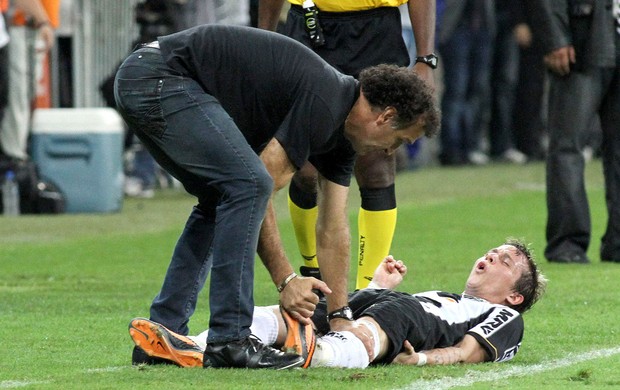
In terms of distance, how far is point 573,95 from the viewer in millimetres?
9789

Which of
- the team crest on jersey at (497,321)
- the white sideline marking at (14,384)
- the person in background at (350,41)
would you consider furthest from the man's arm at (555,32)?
the white sideline marking at (14,384)

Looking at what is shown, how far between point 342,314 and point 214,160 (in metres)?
0.92

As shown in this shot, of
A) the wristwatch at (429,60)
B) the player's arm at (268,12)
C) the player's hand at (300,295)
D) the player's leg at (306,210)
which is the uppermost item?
the player's arm at (268,12)

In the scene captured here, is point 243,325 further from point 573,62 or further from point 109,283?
point 573,62

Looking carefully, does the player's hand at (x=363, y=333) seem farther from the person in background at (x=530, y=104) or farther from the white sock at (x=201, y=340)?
the person in background at (x=530, y=104)

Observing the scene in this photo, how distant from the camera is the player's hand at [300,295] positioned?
5.75 metres

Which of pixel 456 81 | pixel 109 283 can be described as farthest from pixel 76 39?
pixel 109 283

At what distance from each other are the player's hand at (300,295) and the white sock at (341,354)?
22 centimetres

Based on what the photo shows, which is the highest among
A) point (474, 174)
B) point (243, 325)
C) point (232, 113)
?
point (232, 113)

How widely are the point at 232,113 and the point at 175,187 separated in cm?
1054

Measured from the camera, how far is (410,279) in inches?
356

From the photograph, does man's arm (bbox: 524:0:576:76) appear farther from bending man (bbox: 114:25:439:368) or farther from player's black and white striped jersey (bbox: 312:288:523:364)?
bending man (bbox: 114:25:439:368)

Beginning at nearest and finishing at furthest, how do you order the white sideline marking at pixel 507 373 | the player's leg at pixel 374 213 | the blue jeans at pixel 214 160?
the white sideline marking at pixel 507 373 < the blue jeans at pixel 214 160 < the player's leg at pixel 374 213

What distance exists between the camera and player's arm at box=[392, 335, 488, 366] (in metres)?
6.09
